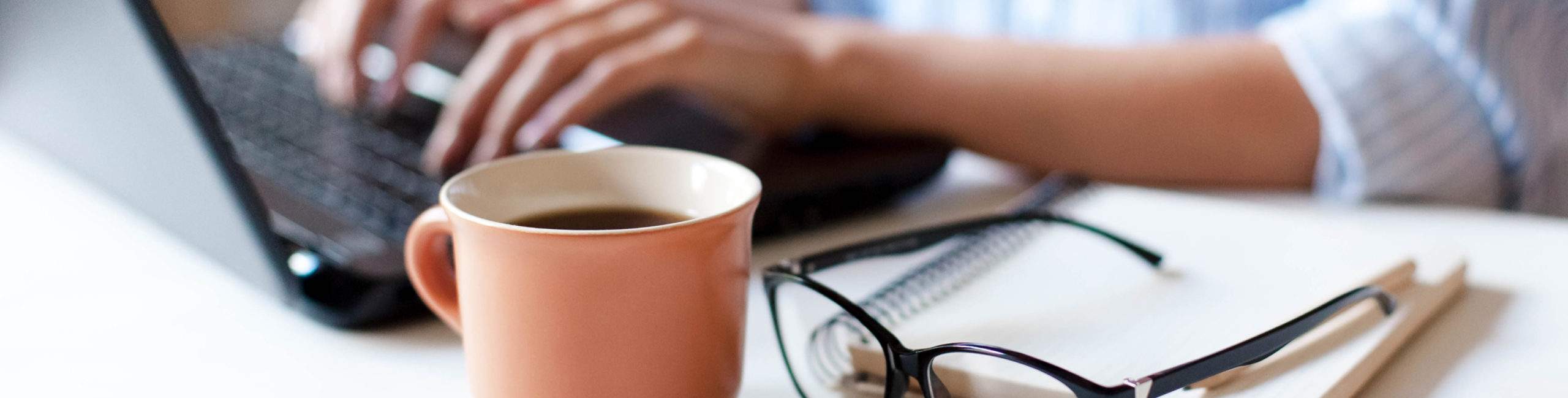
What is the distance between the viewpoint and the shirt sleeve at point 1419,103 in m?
0.59

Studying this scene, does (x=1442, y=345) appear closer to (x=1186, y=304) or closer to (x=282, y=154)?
(x=1186, y=304)

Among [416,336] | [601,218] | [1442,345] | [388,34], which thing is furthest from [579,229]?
[388,34]

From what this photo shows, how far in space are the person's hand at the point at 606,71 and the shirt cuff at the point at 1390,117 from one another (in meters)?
0.32

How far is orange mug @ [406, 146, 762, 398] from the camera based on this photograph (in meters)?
0.27

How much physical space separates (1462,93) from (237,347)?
670 mm

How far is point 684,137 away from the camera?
60 cm

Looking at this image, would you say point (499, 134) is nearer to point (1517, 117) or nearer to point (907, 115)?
point (907, 115)

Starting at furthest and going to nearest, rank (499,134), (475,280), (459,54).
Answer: (459,54) → (499,134) → (475,280)

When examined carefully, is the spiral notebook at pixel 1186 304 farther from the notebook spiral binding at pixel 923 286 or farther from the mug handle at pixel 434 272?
the mug handle at pixel 434 272

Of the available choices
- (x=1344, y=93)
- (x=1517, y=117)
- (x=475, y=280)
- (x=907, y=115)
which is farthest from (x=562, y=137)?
(x=1517, y=117)

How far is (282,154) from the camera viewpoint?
22.6 inches

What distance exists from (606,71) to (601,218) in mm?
292

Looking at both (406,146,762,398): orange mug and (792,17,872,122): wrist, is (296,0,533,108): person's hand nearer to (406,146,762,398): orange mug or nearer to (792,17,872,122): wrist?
(792,17,872,122): wrist

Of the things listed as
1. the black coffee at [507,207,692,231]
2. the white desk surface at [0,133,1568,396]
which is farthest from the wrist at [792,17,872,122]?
the black coffee at [507,207,692,231]
